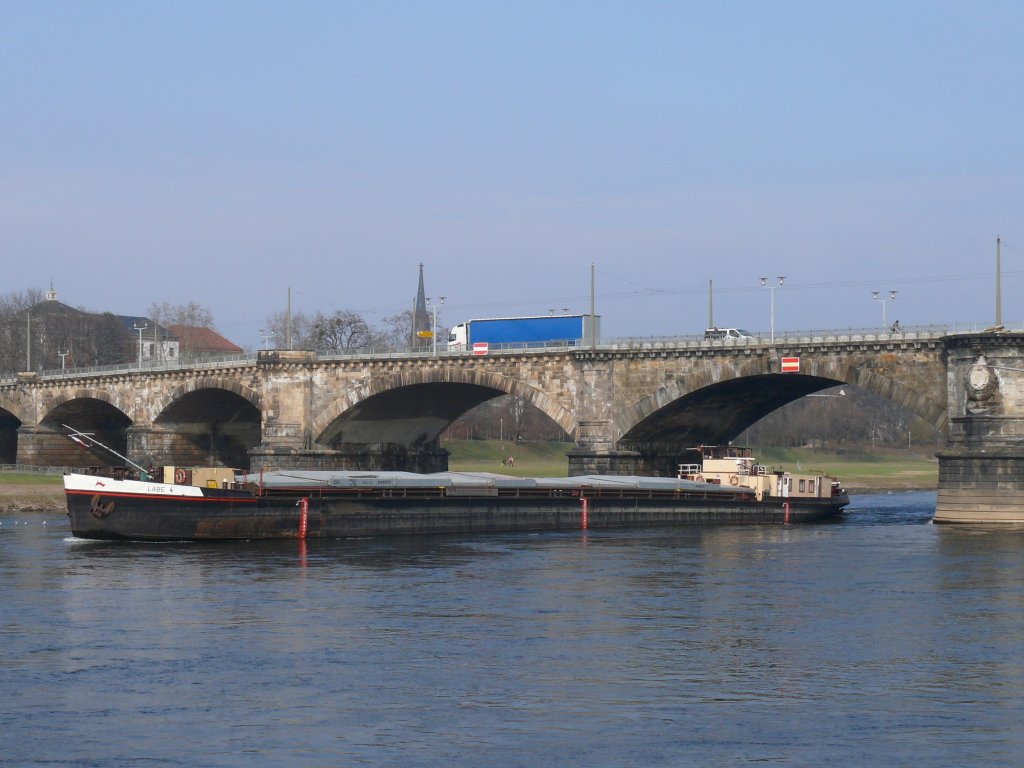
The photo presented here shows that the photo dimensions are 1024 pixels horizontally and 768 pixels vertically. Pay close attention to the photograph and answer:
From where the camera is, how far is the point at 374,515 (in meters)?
68.6

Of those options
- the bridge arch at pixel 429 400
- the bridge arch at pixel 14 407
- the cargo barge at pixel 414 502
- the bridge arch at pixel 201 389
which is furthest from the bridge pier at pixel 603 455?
the bridge arch at pixel 14 407

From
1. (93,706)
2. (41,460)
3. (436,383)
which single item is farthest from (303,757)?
(41,460)

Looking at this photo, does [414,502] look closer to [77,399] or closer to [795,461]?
[77,399]

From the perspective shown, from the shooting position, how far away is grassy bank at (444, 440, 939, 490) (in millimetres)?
139125

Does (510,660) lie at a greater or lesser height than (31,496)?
lesser

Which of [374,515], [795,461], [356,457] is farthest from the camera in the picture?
[795,461]

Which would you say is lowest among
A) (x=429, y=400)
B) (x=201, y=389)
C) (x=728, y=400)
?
(x=728, y=400)

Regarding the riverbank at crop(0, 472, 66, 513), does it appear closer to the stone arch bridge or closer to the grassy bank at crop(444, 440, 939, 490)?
the stone arch bridge

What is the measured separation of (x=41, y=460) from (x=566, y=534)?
237 ft

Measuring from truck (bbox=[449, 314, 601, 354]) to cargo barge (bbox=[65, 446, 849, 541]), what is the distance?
1114cm

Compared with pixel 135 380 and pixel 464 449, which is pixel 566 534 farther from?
pixel 464 449

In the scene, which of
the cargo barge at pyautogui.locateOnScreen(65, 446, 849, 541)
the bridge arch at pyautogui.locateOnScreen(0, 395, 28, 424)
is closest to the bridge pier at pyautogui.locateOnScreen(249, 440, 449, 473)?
the cargo barge at pyautogui.locateOnScreen(65, 446, 849, 541)

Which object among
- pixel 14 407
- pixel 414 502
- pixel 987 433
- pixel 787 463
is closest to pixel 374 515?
pixel 414 502

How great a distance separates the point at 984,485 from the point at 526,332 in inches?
1332
